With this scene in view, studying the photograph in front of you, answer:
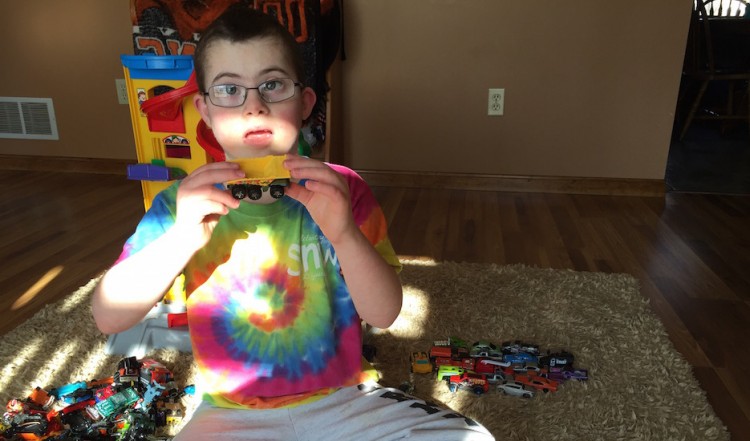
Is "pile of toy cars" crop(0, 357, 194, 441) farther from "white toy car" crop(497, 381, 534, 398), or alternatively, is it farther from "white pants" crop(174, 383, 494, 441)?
"white toy car" crop(497, 381, 534, 398)

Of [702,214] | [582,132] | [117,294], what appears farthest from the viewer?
[582,132]

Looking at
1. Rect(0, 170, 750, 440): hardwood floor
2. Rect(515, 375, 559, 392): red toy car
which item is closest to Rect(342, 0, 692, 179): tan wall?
Rect(0, 170, 750, 440): hardwood floor

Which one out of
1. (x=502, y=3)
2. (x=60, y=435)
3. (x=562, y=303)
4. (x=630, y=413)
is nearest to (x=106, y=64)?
(x=502, y=3)

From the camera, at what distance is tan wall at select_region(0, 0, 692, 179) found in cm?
243

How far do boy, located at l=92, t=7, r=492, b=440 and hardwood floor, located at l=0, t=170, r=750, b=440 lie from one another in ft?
2.63

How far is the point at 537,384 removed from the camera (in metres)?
1.21

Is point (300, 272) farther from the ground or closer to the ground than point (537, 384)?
farther from the ground

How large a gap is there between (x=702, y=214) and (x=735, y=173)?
81 centimetres

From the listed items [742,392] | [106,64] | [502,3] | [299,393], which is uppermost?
[502,3]

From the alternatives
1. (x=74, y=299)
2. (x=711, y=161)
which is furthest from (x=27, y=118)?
(x=711, y=161)

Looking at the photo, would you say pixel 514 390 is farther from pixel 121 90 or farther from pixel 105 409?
pixel 121 90

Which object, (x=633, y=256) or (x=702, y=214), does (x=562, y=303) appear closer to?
(x=633, y=256)

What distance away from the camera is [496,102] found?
2572mm

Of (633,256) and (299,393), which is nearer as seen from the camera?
(299,393)
